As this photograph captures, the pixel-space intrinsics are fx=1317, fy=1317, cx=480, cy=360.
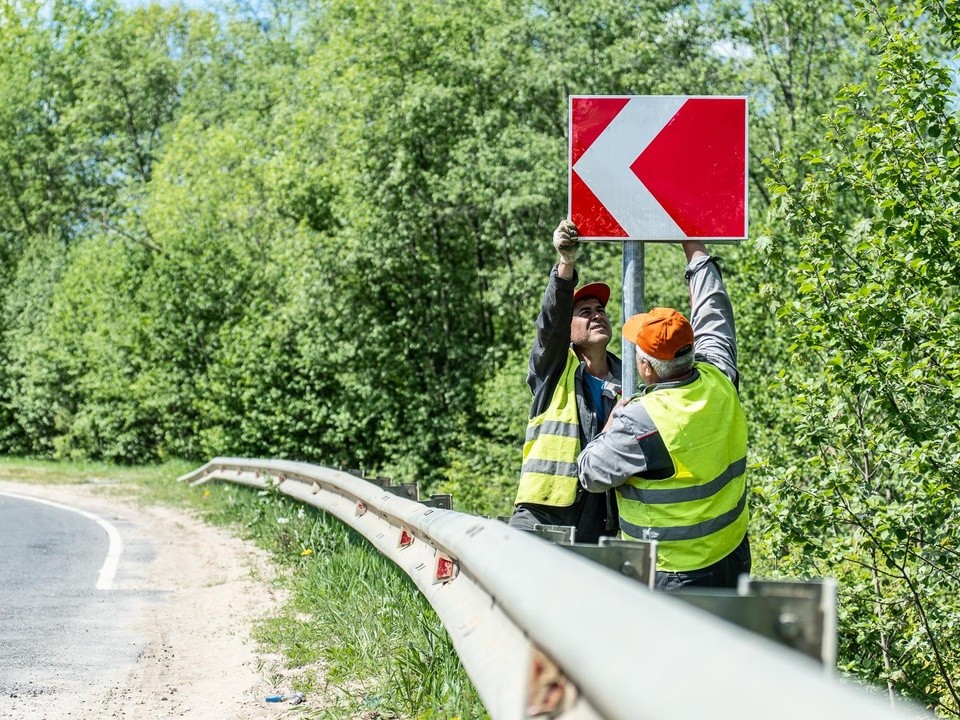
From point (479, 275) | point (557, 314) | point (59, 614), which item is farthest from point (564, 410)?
point (479, 275)

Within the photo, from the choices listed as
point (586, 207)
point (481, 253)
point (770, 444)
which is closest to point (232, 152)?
point (481, 253)

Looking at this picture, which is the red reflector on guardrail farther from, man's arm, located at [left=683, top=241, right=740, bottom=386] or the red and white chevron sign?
the red and white chevron sign

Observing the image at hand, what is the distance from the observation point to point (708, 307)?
4988 mm

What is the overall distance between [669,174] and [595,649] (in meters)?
3.26

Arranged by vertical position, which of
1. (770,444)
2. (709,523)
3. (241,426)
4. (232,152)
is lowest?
(241,426)

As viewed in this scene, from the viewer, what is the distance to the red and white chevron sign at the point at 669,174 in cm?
501

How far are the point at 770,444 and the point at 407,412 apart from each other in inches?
814

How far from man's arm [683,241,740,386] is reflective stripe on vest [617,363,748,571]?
462 millimetres

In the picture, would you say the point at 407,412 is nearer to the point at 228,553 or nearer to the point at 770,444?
the point at 770,444

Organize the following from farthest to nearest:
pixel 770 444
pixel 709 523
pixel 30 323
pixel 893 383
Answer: pixel 30 323 → pixel 770 444 → pixel 893 383 → pixel 709 523

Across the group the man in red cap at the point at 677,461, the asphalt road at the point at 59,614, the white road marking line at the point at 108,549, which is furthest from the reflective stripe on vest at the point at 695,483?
the white road marking line at the point at 108,549

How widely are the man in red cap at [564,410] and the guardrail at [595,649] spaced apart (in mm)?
532

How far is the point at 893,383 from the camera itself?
888cm

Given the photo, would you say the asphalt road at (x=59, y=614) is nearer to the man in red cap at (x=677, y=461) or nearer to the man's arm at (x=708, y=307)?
the man in red cap at (x=677, y=461)
